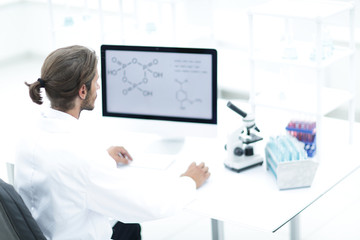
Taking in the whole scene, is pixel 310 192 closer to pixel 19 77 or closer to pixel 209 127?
pixel 209 127

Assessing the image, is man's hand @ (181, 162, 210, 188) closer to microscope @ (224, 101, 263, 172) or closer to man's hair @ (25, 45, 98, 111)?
microscope @ (224, 101, 263, 172)

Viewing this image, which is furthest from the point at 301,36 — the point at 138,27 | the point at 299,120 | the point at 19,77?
the point at 19,77

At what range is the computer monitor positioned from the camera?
2500 millimetres

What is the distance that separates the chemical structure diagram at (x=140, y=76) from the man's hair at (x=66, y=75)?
21.3 inches

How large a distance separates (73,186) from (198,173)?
0.55 meters

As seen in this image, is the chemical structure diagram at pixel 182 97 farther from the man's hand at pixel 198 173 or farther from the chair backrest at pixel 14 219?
the chair backrest at pixel 14 219

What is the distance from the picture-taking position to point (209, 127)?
2521mm

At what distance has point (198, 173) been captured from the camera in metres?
2.29

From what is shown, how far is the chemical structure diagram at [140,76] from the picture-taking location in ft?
8.45

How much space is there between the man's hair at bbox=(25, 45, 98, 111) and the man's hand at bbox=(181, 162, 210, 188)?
52 centimetres

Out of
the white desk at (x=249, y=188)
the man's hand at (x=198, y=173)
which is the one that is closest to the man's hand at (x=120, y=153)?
the white desk at (x=249, y=188)

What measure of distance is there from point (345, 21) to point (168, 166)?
2.24 meters

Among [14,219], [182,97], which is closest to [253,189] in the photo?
[182,97]

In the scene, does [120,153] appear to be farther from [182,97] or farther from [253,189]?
[253,189]
